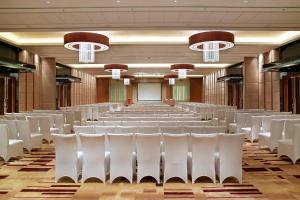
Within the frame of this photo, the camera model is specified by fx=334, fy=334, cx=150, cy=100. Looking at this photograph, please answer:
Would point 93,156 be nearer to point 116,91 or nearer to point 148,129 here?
point 148,129

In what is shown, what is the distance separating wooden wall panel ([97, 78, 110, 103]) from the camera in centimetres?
3875

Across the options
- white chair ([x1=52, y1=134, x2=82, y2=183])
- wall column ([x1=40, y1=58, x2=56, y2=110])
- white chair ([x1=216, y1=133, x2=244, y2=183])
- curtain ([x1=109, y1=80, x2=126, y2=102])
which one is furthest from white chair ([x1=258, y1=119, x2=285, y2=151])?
curtain ([x1=109, y1=80, x2=126, y2=102])

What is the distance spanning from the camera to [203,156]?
5129 millimetres

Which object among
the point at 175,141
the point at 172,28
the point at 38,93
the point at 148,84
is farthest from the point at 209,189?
the point at 148,84

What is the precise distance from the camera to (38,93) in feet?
59.5

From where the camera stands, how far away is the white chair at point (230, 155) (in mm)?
5086

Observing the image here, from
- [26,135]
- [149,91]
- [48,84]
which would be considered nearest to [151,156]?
[26,135]

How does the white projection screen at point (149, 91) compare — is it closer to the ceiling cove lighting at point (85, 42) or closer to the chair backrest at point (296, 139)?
the ceiling cove lighting at point (85, 42)

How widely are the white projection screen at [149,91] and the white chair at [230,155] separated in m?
35.6

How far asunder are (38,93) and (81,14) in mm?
10220

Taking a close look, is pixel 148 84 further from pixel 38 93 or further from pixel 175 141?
pixel 175 141

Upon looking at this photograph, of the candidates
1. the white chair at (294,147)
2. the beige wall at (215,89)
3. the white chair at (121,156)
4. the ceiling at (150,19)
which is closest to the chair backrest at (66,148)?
the white chair at (121,156)

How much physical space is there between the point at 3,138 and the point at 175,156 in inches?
148

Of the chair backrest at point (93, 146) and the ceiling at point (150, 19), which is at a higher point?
the ceiling at point (150, 19)
